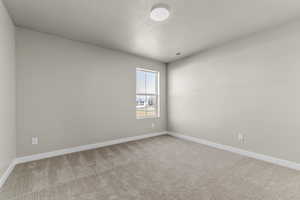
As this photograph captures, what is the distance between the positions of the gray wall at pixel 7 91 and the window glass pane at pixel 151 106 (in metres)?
3.01

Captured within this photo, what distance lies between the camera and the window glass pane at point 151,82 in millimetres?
4273

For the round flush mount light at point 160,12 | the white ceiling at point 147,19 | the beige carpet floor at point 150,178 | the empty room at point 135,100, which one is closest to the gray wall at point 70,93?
the empty room at point 135,100

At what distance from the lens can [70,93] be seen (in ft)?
9.46

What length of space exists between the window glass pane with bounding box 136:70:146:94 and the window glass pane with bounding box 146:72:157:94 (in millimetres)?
121

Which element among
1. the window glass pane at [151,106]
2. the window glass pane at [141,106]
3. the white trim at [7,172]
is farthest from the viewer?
the window glass pane at [151,106]

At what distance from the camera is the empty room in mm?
1817

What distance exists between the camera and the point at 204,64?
3.49 m

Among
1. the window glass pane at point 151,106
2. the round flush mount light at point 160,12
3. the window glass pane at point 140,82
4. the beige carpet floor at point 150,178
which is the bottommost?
the beige carpet floor at point 150,178

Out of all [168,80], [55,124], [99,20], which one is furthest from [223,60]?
[55,124]

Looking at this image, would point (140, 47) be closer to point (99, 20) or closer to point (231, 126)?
point (99, 20)

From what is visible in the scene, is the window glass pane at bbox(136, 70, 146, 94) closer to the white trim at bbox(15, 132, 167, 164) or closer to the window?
the window

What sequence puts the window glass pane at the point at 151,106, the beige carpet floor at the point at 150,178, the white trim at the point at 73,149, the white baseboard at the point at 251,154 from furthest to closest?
the window glass pane at the point at 151,106 < the white trim at the point at 73,149 < the white baseboard at the point at 251,154 < the beige carpet floor at the point at 150,178

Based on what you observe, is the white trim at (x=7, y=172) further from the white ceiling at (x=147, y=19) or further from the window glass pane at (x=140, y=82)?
the window glass pane at (x=140, y=82)

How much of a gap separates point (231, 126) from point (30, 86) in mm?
4181
